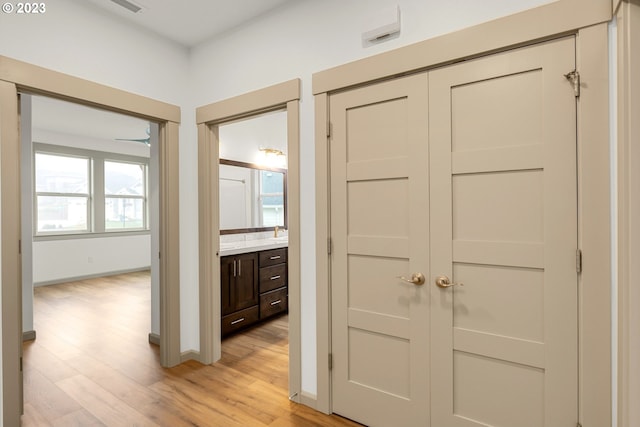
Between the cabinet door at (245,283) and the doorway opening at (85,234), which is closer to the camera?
the doorway opening at (85,234)

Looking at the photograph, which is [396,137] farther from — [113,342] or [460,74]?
[113,342]

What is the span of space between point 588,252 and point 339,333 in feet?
4.44

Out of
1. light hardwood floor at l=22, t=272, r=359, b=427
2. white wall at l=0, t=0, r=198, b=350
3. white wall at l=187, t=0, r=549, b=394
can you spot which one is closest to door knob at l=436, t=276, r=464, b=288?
white wall at l=187, t=0, r=549, b=394

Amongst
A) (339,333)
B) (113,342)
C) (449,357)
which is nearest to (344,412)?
(339,333)

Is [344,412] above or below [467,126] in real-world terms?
below

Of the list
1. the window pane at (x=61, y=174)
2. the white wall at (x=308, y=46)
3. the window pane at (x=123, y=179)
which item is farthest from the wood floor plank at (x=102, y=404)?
the window pane at (x=123, y=179)

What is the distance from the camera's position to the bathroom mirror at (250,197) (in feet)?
13.3

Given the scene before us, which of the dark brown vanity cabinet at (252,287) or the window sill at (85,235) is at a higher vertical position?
the window sill at (85,235)

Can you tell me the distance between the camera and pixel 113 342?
3273 mm

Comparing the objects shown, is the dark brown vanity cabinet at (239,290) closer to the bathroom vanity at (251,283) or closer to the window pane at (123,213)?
the bathroom vanity at (251,283)

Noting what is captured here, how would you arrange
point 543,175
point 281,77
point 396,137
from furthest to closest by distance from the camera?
point 281,77 → point 396,137 → point 543,175

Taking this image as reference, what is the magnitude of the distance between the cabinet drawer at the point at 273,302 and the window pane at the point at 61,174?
4967 millimetres

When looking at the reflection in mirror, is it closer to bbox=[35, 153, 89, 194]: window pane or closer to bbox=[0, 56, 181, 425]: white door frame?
bbox=[0, 56, 181, 425]: white door frame

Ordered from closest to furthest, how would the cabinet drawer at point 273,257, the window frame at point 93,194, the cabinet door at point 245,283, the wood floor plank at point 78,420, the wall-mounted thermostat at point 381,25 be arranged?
1. the wall-mounted thermostat at point 381,25
2. the wood floor plank at point 78,420
3. the cabinet door at point 245,283
4. the cabinet drawer at point 273,257
5. the window frame at point 93,194
